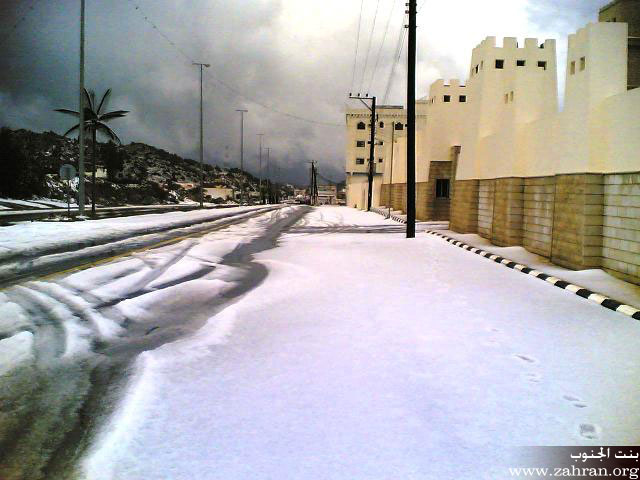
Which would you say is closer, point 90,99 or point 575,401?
point 575,401

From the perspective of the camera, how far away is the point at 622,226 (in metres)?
11.2

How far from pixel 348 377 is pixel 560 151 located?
10.9 m

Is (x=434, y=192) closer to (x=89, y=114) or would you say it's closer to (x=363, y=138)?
(x=89, y=114)

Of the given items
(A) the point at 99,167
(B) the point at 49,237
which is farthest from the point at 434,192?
(A) the point at 99,167

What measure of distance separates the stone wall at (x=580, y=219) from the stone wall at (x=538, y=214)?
1.31 meters

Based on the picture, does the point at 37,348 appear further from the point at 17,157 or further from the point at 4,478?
the point at 17,157

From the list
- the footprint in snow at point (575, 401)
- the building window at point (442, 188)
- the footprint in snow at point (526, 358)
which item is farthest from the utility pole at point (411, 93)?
the footprint in snow at point (575, 401)

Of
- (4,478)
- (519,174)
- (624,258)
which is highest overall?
(519,174)

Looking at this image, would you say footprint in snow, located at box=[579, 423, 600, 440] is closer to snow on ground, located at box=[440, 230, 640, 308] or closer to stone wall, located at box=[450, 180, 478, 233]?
snow on ground, located at box=[440, 230, 640, 308]

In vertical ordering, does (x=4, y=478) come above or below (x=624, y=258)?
below

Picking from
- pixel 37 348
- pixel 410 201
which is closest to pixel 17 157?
pixel 410 201

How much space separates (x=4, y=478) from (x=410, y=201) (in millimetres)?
20899

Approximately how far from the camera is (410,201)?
23156 mm

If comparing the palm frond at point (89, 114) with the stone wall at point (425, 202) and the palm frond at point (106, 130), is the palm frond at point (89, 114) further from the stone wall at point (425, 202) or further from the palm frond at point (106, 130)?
the stone wall at point (425, 202)
